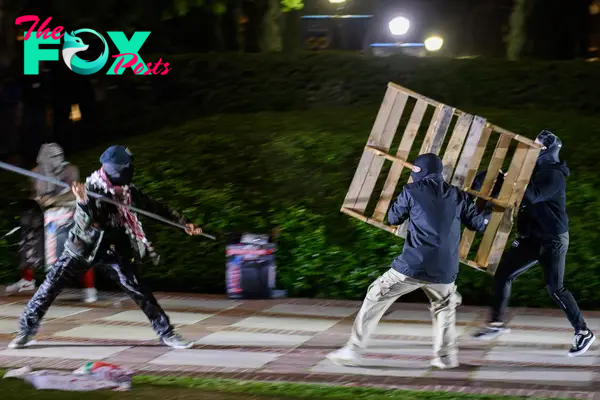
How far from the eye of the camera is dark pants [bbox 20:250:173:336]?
33.0ft

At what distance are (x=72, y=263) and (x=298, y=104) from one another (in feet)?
27.7

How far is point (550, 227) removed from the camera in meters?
10.1

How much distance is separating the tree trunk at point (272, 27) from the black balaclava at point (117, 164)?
38.1 ft

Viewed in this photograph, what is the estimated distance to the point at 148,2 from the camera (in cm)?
1852

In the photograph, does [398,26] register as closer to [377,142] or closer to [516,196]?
[377,142]

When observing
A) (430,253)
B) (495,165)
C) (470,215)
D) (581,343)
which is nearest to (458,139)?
(495,165)

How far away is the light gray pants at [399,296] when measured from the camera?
9148mm

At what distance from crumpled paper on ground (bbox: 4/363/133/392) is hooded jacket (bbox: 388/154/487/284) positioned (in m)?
2.26

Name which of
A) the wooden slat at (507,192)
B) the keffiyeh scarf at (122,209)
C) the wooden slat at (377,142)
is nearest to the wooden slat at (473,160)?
the wooden slat at (507,192)

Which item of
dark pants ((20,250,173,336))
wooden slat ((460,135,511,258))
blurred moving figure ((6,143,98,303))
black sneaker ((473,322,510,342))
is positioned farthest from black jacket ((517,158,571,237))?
blurred moving figure ((6,143,98,303))

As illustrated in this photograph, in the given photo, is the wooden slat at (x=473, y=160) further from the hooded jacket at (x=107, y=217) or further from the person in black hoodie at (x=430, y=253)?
the hooded jacket at (x=107, y=217)

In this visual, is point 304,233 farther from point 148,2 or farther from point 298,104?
point 148,2

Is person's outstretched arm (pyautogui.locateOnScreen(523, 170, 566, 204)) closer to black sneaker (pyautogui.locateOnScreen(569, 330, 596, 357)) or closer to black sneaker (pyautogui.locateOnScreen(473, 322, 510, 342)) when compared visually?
black sneaker (pyautogui.locateOnScreen(569, 330, 596, 357))

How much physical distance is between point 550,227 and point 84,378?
4182mm
